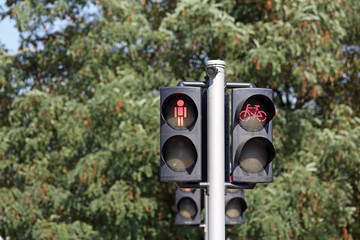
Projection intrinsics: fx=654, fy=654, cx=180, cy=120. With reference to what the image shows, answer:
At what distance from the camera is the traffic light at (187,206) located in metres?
11.6

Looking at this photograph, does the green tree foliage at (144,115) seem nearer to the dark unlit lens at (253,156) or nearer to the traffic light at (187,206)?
the traffic light at (187,206)

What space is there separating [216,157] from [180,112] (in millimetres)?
402

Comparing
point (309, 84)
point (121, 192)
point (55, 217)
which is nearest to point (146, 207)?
point (121, 192)

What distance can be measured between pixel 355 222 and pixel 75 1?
9.18 m

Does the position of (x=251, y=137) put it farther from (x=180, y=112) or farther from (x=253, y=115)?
(x=180, y=112)

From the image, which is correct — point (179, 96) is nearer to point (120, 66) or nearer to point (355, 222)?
point (120, 66)

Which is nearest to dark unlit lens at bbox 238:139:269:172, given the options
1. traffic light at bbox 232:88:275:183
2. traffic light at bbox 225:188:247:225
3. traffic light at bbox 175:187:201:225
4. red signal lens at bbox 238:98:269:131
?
traffic light at bbox 232:88:275:183

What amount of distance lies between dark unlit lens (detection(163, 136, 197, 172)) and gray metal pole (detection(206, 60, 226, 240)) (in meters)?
0.13

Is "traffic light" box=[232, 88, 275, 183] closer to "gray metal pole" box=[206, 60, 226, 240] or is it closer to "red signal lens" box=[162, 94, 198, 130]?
"gray metal pole" box=[206, 60, 226, 240]

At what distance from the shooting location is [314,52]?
15.1m

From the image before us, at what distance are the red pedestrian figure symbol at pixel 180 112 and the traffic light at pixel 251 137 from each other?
351 millimetres

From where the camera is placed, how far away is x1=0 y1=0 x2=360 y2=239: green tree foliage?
47.5 ft

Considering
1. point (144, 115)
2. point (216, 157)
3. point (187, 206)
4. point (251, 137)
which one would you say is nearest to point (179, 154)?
point (216, 157)

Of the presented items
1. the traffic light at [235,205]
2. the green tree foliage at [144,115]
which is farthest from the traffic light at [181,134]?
the green tree foliage at [144,115]
